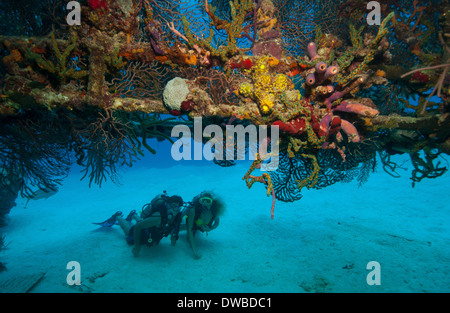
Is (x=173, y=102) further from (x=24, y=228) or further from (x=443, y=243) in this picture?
(x=24, y=228)

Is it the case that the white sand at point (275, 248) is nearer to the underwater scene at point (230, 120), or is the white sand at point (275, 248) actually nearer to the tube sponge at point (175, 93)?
the underwater scene at point (230, 120)

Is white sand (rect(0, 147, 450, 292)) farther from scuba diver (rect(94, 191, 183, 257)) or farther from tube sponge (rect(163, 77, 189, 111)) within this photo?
tube sponge (rect(163, 77, 189, 111))

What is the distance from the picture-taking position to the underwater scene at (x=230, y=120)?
3543 millimetres

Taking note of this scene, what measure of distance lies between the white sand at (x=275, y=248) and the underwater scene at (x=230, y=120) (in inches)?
2.6

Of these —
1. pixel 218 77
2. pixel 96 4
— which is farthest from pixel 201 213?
pixel 96 4

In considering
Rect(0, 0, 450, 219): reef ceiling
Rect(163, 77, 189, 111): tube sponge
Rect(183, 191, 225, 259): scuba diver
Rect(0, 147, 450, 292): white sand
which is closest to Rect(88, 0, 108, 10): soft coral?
Rect(0, 0, 450, 219): reef ceiling

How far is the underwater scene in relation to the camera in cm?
354

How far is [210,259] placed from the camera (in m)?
6.96

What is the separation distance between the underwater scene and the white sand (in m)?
0.07

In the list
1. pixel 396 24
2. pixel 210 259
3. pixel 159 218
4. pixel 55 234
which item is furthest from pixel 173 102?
pixel 55 234

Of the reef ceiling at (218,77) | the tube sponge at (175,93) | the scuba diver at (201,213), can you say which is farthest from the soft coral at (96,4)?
the scuba diver at (201,213)

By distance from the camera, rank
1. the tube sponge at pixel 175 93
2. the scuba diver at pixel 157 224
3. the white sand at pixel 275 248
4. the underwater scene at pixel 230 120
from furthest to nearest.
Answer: the scuba diver at pixel 157 224
the white sand at pixel 275 248
the underwater scene at pixel 230 120
the tube sponge at pixel 175 93

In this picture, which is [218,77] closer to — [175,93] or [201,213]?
[175,93]

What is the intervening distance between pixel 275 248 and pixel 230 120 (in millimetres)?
5386
